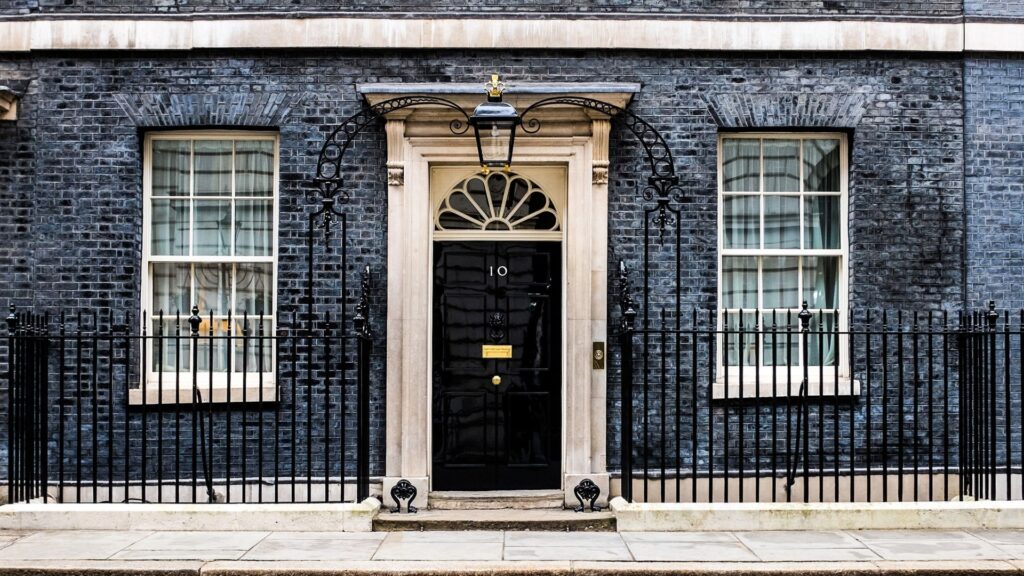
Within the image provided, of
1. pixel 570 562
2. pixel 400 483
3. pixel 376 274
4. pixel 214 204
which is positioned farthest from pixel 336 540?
pixel 214 204

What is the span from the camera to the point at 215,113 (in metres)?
8.59

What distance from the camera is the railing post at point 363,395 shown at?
795 centimetres

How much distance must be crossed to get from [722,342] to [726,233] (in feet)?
3.17

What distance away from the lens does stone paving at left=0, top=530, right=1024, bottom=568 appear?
6727 millimetres

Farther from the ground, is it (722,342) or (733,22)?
(733,22)

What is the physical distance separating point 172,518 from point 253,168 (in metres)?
3.08

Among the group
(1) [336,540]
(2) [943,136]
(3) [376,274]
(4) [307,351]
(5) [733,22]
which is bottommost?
(1) [336,540]

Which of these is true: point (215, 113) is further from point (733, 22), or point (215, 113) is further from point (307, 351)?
point (733, 22)

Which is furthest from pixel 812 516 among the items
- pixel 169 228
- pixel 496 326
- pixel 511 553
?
pixel 169 228

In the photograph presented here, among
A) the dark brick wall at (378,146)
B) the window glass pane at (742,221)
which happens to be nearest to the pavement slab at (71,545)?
the dark brick wall at (378,146)

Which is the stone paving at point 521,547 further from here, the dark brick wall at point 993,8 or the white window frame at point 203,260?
the dark brick wall at point 993,8

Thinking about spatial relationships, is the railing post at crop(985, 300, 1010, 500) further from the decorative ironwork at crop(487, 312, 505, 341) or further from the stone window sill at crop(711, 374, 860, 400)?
the decorative ironwork at crop(487, 312, 505, 341)

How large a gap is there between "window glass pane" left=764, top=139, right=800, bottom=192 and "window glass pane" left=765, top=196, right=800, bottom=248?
0.35 feet

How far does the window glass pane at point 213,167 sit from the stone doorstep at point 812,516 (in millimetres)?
4383
